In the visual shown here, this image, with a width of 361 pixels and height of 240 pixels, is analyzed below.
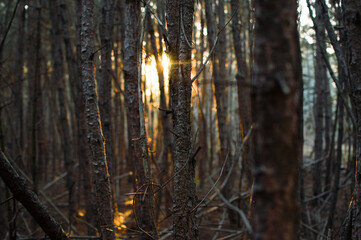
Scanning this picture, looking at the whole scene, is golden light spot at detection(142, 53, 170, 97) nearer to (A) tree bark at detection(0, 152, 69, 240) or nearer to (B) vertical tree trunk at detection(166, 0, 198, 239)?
(B) vertical tree trunk at detection(166, 0, 198, 239)

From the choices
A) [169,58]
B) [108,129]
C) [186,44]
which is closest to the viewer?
[186,44]

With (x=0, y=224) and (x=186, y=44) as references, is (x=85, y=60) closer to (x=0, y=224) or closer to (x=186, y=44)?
(x=186, y=44)

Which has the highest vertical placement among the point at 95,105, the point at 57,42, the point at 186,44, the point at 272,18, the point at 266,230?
the point at 57,42

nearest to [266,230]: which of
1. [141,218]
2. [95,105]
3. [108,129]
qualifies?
[95,105]

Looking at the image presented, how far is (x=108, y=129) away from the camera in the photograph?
321 cm

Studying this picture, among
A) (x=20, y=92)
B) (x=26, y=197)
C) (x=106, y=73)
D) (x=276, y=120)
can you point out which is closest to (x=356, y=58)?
(x=276, y=120)

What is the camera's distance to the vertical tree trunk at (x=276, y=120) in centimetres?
67

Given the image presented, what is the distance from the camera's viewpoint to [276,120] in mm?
671

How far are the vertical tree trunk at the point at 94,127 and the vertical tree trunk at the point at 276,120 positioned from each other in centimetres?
159

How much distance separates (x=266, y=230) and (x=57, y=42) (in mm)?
4780

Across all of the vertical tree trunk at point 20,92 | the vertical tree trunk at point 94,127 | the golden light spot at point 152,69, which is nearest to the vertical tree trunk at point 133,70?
the golden light spot at point 152,69

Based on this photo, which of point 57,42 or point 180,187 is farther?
point 57,42

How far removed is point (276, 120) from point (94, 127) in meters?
1.63

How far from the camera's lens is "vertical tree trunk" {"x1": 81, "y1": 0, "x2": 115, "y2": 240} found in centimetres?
210
